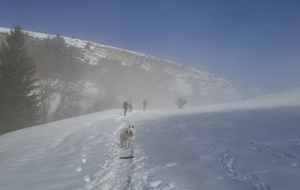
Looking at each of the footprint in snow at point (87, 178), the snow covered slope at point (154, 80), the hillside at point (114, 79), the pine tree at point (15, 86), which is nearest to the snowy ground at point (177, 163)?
the footprint in snow at point (87, 178)

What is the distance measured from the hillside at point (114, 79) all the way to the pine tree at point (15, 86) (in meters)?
12.7

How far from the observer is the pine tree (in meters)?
18.8

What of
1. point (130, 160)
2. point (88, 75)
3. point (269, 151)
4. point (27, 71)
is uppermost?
point (88, 75)

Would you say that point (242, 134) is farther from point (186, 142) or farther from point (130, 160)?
point (130, 160)

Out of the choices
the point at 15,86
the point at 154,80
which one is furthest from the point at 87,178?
the point at 154,80

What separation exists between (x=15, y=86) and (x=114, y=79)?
63.3 metres

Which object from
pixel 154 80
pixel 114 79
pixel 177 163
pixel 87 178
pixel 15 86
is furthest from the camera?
pixel 154 80

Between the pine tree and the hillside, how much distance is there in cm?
1268

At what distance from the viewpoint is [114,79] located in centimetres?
8256

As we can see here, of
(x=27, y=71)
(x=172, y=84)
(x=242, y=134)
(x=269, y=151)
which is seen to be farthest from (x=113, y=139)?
(x=172, y=84)

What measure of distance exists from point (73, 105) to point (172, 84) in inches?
2764

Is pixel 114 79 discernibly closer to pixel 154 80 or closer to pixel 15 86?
pixel 154 80

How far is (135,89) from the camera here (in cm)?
8725

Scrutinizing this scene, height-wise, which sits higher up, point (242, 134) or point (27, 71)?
point (27, 71)
